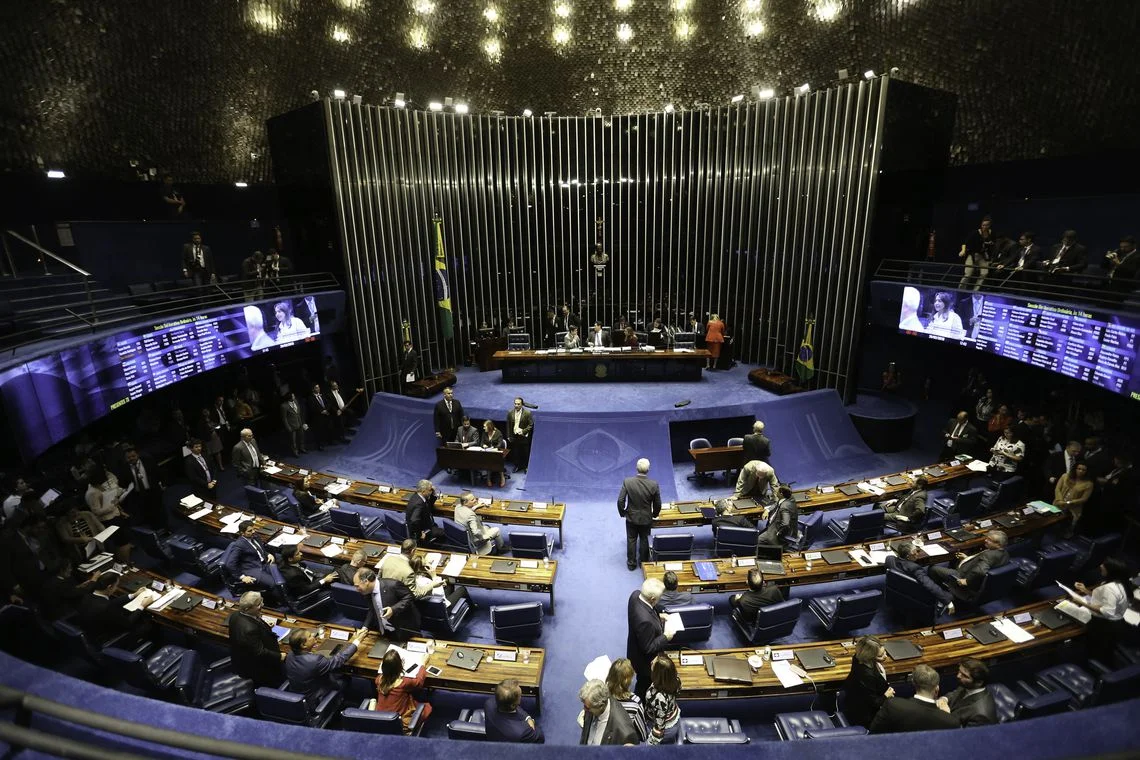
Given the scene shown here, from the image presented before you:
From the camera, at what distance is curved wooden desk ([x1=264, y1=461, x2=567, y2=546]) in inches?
317

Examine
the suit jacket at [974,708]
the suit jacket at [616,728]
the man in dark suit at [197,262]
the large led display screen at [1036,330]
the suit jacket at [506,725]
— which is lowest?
the suit jacket at [974,708]

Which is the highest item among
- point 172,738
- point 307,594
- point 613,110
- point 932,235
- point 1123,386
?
point 613,110

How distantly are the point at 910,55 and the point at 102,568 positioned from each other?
17858mm

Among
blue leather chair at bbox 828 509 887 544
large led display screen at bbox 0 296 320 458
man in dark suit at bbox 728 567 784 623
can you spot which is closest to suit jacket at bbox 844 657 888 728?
man in dark suit at bbox 728 567 784 623

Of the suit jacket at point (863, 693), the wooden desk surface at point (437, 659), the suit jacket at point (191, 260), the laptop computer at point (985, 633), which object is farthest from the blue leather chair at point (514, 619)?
the suit jacket at point (191, 260)

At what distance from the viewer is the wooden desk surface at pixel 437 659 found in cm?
503

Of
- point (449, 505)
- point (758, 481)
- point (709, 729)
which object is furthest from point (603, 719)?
point (449, 505)

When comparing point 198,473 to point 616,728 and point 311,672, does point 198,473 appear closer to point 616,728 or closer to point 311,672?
point 311,672

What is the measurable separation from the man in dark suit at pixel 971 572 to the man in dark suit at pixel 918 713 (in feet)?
7.75

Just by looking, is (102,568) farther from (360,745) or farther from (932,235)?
(932,235)

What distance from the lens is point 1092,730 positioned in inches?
71.5

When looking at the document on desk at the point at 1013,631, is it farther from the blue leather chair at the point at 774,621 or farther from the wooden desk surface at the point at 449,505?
the wooden desk surface at the point at 449,505

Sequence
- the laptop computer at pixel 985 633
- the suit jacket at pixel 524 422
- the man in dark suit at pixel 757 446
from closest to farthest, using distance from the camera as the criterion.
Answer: the laptop computer at pixel 985 633
the man in dark suit at pixel 757 446
the suit jacket at pixel 524 422

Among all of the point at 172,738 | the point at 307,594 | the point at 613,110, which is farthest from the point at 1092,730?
the point at 613,110
